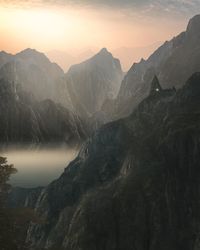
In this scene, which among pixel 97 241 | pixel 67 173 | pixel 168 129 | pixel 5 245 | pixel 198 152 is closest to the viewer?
pixel 5 245

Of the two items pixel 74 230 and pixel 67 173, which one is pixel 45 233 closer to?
pixel 74 230

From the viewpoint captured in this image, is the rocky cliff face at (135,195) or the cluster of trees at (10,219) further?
the rocky cliff face at (135,195)

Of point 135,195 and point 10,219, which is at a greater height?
point 135,195

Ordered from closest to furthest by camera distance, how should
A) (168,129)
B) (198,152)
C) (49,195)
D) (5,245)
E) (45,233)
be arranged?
(5,245) → (198,152) → (45,233) → (168,129) → (49,195)

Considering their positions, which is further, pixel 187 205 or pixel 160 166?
pixel 160 166

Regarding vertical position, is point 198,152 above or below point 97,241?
above

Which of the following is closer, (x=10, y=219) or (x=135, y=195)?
(x=10, y=219)

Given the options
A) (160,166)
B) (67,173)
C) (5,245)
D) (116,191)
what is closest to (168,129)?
(160,166)

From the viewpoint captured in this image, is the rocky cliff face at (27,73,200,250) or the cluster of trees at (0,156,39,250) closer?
the cluster of trees at (0,156,39,250)
